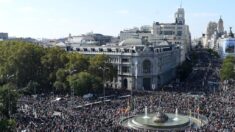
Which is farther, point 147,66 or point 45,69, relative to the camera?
point 147,66

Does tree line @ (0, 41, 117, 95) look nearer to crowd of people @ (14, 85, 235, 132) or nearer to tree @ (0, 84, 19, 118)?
crowd of people @ (14, 85, 235, 132)

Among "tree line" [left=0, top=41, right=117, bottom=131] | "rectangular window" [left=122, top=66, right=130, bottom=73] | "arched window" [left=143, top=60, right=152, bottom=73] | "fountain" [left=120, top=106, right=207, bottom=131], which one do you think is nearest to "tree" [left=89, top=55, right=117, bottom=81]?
"tree line" [left=0, top=41, right=117, bottom=131]

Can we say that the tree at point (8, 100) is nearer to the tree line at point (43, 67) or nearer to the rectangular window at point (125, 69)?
the tree line at point (43, 67)

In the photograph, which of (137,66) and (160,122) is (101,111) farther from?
(137,66)

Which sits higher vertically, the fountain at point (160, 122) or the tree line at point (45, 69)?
the tree line at point (45, 69)

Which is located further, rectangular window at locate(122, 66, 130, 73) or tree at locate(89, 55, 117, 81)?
rectangular window at locate(122, 66, 130, 73)

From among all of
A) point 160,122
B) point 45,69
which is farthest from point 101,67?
point 160,122

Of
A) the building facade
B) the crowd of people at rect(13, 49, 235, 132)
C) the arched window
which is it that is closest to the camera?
the crowd of people at rect(13, 49, 235, 132)

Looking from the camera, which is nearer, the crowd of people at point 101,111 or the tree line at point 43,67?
the crowd of people at point 101,111

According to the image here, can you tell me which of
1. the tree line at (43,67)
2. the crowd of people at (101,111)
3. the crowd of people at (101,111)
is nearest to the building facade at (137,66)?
the tree line at (43,67)

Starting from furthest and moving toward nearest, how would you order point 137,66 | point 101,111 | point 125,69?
point 125,69
point 137,66
point 101,111
